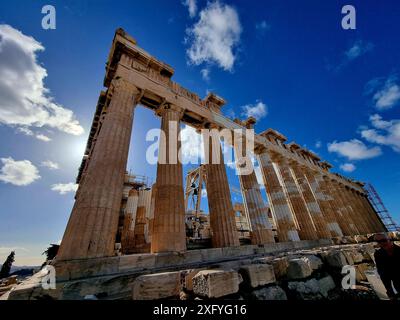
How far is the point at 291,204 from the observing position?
17188 mm

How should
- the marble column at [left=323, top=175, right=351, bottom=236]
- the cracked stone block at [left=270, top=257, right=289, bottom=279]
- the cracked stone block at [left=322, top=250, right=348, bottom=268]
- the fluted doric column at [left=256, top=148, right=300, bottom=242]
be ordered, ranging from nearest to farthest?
the cracked stone block at [left=270, top=257, right=289, bottom=279] → the cracked stone block at [left=322, top=250, right=348, bottom=268] → the fluted doric column at [left=256, top=148, right=300, bottom=242] → the marble column at [left=323, top=175, right=351, bottom=236]

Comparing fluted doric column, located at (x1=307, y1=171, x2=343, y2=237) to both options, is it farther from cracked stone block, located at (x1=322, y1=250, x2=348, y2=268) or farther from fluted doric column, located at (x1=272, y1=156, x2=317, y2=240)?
cracked stone block, located at (x1=322, y1=250, x2=348, y2=268)

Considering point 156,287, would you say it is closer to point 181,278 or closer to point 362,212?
point 181,278

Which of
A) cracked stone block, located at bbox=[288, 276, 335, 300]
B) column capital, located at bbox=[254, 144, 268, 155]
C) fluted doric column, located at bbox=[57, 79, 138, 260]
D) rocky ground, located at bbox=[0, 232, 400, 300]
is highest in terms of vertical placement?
column capital, located at bbox=[254, 144, 268, 155]

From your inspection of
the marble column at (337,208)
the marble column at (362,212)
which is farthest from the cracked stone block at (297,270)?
the marble column at (362,212)

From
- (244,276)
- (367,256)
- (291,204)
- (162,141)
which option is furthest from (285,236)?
(244,276)

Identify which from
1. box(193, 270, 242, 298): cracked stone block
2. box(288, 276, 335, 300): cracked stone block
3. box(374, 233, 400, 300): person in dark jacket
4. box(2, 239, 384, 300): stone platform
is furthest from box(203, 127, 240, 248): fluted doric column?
box(193, 270, 242, 298): cracked stone block

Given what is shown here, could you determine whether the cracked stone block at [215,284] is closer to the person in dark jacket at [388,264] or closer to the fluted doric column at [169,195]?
the person in dark jacket at [388,264]

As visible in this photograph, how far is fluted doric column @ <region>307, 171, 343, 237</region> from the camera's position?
1880 cm

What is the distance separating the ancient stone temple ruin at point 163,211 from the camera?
394cm

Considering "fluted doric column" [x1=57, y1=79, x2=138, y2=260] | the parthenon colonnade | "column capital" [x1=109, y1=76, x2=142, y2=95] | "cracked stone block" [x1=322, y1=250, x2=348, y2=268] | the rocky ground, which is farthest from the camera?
"column capital" [x1=109, y1=76, x2=142, y2=95]

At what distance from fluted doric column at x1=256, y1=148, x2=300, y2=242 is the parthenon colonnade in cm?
8

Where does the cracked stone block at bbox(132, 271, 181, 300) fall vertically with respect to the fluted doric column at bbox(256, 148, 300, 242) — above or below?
below
